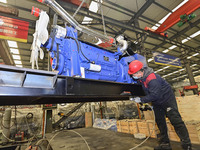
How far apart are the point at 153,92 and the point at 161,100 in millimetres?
392

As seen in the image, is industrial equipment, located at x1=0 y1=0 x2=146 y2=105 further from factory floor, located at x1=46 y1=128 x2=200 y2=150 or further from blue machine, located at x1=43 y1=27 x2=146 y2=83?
factory floor, located at x1=46 y1=128 x2=200 y2=150

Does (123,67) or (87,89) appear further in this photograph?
(123,67)

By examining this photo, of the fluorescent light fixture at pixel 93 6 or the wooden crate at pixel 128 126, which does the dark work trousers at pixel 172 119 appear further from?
the fluorescent light fixture at pixel 93 6

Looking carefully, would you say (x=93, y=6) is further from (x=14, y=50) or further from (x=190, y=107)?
(x=14, y=50)

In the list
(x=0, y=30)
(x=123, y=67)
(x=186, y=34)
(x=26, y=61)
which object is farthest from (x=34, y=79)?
(x=186, y=34)

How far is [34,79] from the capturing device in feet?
4.30

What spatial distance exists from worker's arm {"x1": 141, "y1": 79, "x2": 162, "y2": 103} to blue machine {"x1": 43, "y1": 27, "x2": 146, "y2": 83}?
2.20 ft

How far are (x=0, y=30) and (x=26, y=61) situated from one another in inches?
325

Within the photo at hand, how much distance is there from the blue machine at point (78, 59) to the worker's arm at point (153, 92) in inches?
26.4

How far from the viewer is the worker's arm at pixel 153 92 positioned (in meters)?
2.28

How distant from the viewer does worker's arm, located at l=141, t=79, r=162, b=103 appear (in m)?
2.28

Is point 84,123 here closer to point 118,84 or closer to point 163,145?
point 163,145

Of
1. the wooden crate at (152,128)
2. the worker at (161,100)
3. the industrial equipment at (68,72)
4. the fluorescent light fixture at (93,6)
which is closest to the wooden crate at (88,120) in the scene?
the wooden crate at (152,128)

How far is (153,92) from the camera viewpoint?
229 cm
